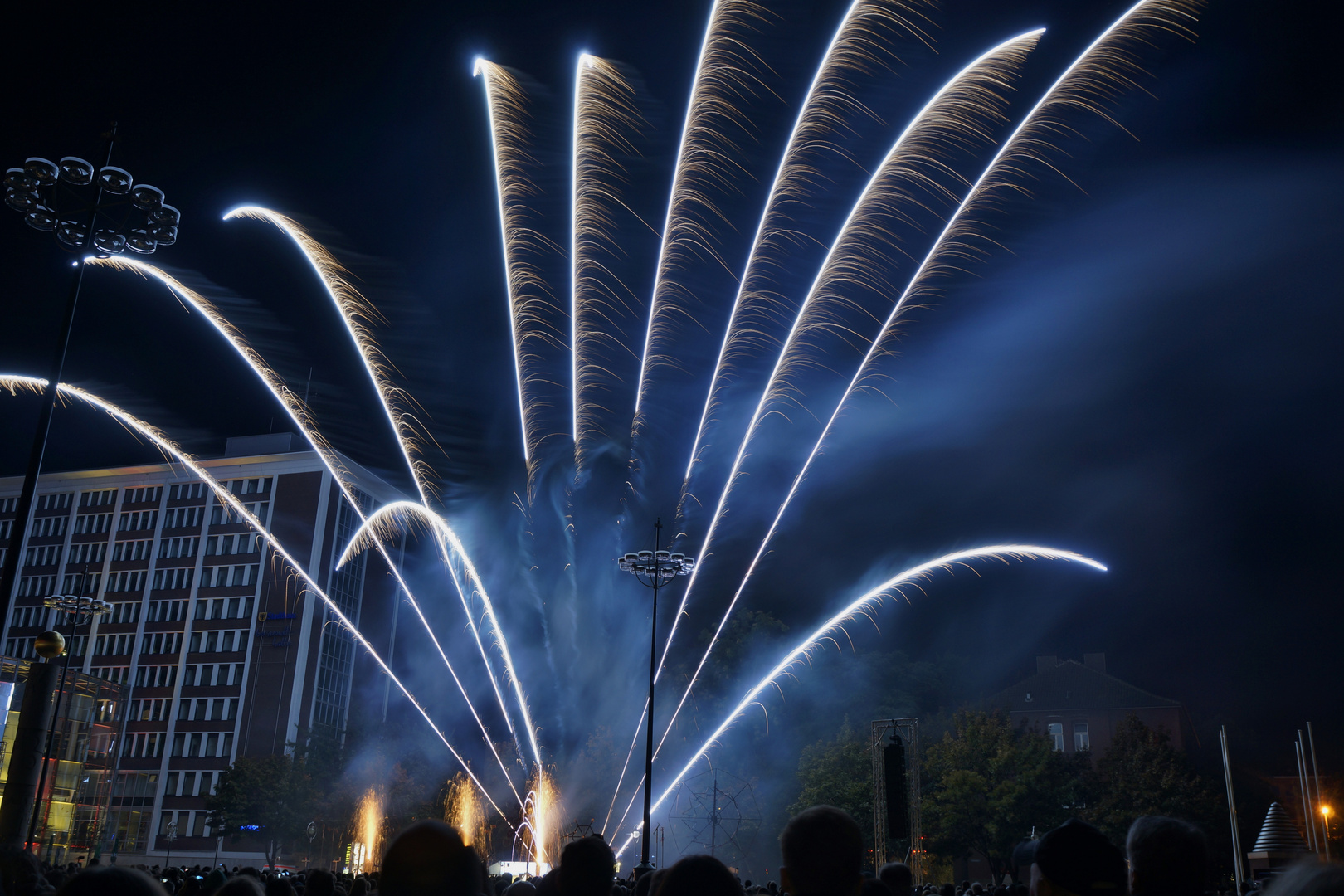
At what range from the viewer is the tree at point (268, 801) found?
190 ft

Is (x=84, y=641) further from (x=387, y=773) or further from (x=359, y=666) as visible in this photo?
(x=387, y=773)

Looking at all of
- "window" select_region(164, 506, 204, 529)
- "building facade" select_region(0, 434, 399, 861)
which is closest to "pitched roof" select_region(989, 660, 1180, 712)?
"building facade" select_region(0, 434, 399, 861)

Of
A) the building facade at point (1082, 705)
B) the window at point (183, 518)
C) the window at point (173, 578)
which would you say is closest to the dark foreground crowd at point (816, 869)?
the building facade at point (1082, 705)

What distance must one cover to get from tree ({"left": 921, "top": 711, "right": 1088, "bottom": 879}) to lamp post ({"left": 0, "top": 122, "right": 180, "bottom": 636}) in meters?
40.6

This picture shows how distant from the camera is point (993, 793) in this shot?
4434 cm

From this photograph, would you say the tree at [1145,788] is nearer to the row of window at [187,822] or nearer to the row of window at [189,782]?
the row of window at [187,822]

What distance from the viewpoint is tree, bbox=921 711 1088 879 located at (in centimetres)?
4406

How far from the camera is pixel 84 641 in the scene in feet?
275

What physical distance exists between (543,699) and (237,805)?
83.3ft

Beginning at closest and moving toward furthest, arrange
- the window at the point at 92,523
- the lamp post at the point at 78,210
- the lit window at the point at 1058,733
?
1. the lamp post at the point at 78,210
2. the lit window at the point at 1058,733
3. the window at the point at 92,523

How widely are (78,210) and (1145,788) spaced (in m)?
49.1

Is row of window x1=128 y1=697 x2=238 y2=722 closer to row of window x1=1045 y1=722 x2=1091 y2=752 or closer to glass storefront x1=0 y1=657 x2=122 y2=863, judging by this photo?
glass storefront x1=0 y1=657 x2=122 y2=863

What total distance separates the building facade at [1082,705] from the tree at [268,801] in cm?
4795

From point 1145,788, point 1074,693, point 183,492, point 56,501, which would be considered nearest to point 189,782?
point 183,492
